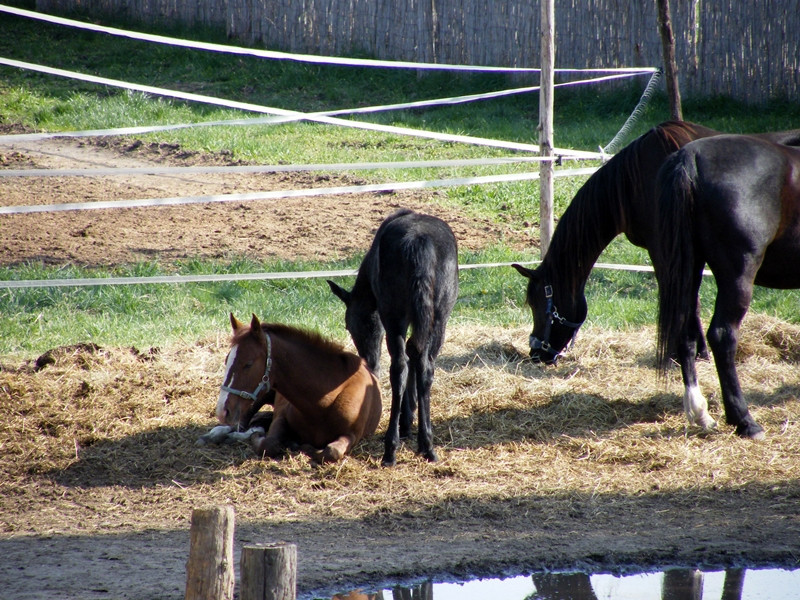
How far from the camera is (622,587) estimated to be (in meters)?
3.44

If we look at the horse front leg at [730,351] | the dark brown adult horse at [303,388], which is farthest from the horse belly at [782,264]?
the dark brown adult horse at [303,388]

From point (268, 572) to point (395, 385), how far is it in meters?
2.35

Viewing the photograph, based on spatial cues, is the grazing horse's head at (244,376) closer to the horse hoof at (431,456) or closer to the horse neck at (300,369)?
the horse neck at (300,369)

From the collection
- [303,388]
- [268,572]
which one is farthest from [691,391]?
[268,572]

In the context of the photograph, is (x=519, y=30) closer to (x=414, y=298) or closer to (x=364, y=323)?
(x=364, y=323)

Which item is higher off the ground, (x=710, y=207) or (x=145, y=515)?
(x=710, y=207)

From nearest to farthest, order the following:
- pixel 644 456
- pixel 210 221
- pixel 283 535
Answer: pixel 283 535, pixel 644 456, pixel 210 221

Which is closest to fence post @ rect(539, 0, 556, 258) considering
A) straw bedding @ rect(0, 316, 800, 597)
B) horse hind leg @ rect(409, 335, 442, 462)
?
straw bedding @ rect(0, 316, 800, 597)

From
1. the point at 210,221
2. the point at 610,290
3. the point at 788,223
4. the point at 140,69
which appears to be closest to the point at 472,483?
the point at 788,223

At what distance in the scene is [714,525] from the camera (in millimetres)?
3943

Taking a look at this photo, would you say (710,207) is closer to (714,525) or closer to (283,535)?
(714,525)

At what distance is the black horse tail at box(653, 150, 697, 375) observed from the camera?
4801 millimetres

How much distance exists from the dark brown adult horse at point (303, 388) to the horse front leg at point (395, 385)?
0.23m

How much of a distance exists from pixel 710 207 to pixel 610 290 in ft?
9.62
